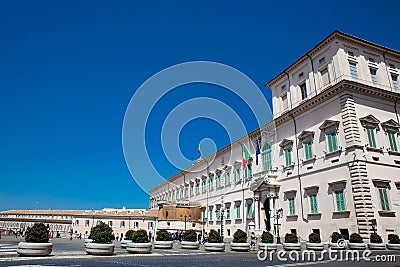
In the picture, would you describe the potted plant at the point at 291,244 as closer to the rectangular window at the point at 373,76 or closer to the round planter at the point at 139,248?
the round planter at the point at 139,248

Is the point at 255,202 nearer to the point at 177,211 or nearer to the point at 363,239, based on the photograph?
the point at 363,239

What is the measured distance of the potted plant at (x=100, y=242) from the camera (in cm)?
1481

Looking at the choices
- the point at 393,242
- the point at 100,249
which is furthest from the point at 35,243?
the point at 393,242

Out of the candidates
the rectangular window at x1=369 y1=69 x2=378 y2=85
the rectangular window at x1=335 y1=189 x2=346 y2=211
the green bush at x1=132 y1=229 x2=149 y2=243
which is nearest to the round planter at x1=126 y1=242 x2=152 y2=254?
the green bush at x1=132 y1=229 x2=149 y2=243

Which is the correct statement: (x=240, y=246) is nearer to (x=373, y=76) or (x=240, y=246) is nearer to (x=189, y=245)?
(x=189, y=245)

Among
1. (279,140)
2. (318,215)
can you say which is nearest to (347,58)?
(279,140)

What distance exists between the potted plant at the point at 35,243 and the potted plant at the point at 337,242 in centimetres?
1687

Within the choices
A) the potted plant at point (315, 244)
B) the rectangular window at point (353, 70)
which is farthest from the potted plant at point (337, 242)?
the rectangular window at point (353, 70)

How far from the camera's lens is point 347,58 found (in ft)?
87.8

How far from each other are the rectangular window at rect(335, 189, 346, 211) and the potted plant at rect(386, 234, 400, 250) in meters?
3.33

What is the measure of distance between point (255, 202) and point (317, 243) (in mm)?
13648

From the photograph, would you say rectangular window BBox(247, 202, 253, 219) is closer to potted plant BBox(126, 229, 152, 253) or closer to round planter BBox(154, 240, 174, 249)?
round planter BBox(154, 240, 174, 249)

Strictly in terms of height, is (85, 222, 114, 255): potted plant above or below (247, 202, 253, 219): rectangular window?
below

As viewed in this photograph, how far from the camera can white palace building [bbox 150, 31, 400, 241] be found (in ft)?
75.2
